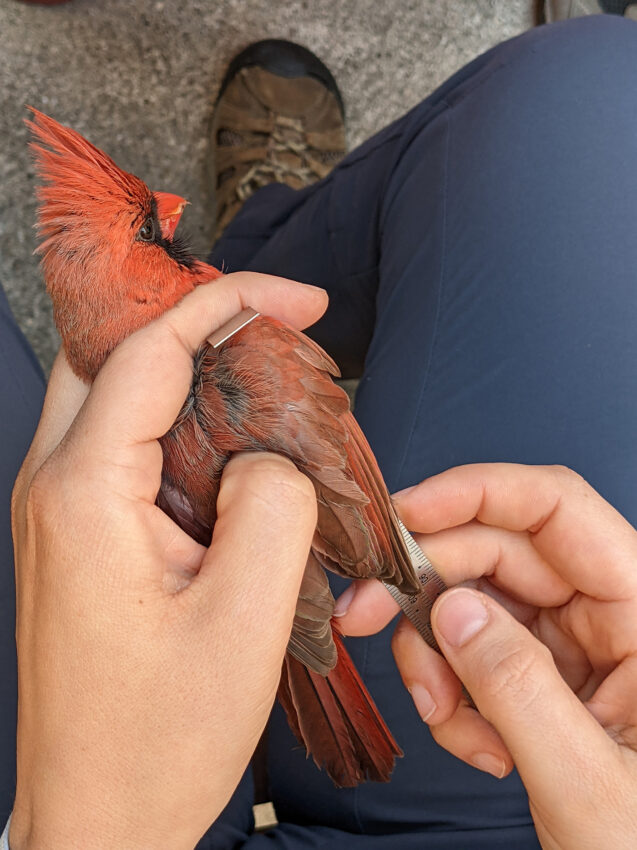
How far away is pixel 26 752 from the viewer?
731 millimetres

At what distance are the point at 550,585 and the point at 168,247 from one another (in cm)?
71

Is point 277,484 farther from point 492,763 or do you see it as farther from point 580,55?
point 580,55

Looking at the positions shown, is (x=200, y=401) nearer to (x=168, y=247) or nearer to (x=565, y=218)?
(x=168, y=247)

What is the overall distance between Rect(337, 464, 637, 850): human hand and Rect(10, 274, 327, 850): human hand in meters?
0.25

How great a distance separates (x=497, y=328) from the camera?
119 cm

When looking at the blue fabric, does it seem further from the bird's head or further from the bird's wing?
the bird's head

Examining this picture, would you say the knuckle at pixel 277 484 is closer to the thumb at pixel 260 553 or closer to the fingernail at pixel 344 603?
the thumb at pixel 260 553

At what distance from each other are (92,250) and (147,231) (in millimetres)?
82

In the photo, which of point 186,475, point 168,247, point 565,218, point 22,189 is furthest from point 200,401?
point 22,189

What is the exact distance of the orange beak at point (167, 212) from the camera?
89cm

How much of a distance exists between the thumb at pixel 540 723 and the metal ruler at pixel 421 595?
20cm

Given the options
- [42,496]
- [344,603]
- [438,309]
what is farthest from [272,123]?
[42,496]

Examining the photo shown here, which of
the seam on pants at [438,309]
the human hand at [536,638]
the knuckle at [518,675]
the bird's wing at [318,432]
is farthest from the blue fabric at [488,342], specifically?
the knuckle at [518,675]

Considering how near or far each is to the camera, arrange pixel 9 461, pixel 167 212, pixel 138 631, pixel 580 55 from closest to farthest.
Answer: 1. pixel 138 631
2. pixel 167 212
3. pixel 9 461
4. pixel 580 55
